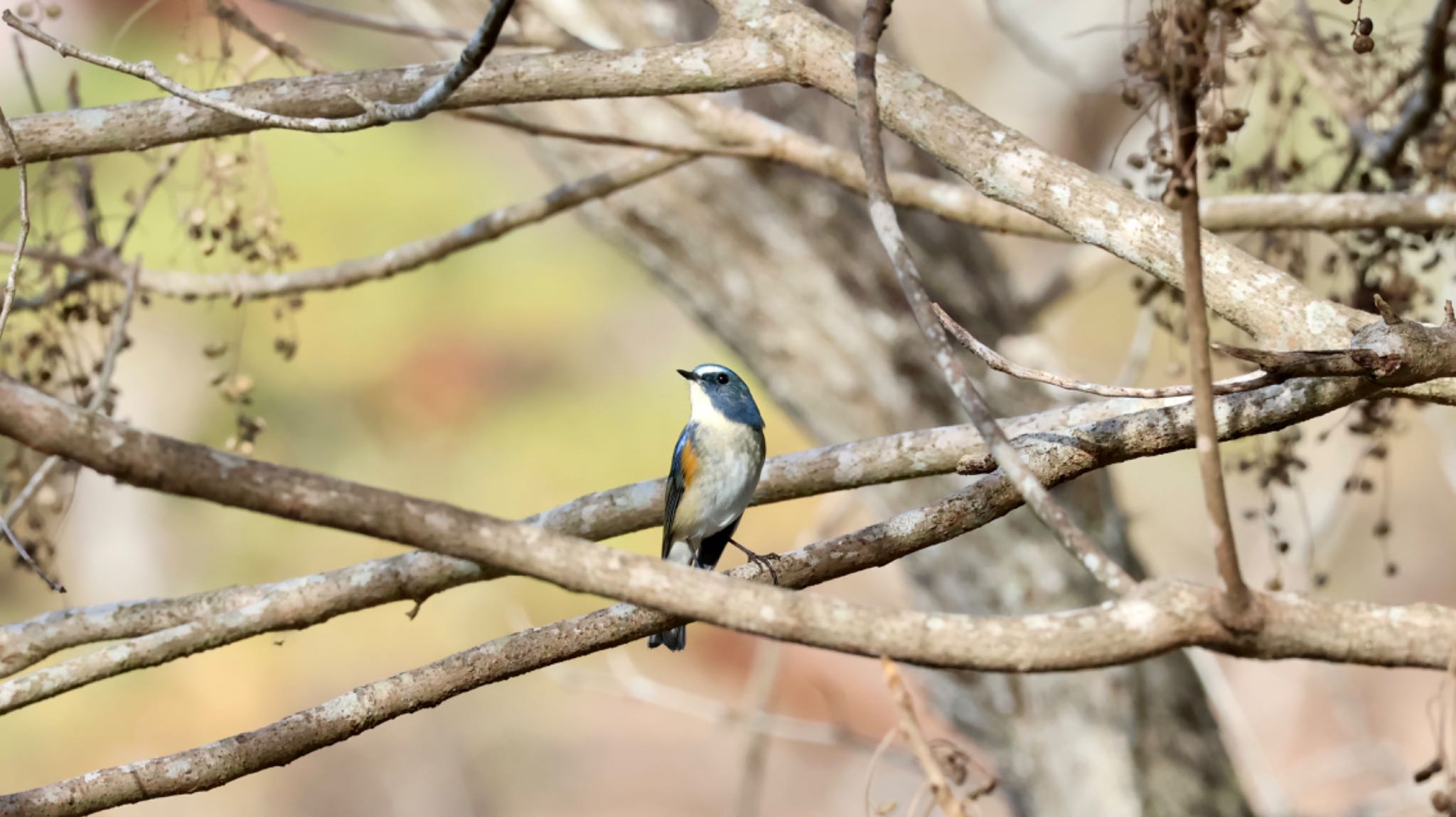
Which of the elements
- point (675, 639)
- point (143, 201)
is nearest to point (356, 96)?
point (143, 201)

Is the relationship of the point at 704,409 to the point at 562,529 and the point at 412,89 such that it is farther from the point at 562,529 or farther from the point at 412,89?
the point at 412,89

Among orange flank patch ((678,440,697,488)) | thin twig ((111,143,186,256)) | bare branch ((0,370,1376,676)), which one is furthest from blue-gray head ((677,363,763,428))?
bare branch ((0,370,1376,676))

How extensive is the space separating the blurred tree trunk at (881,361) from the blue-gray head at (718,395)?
2.14 feet

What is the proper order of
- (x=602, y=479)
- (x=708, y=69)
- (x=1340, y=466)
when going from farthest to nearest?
(x=602, y=479)
(x=1340, y=466)
(x=708, y=69)

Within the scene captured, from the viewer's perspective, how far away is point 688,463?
3.86m

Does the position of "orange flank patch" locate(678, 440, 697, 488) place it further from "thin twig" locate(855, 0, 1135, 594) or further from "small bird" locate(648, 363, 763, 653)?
"thin twig" locate(855, 0, 1135, 594)

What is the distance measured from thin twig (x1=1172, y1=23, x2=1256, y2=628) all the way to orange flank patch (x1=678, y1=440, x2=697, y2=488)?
239 cm

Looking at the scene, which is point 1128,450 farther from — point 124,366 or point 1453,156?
point 124,366

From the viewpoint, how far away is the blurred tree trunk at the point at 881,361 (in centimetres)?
466

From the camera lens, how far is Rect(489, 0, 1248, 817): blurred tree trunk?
15.3 ft

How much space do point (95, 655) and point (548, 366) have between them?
1282cm

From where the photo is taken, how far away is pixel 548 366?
15.1 meters

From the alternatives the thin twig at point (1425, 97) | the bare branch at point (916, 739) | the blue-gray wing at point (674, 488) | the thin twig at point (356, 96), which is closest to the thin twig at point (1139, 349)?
the thin twig at point (1425, 97)

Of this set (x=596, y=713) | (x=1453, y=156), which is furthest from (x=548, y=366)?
(x=1453, y=156)
